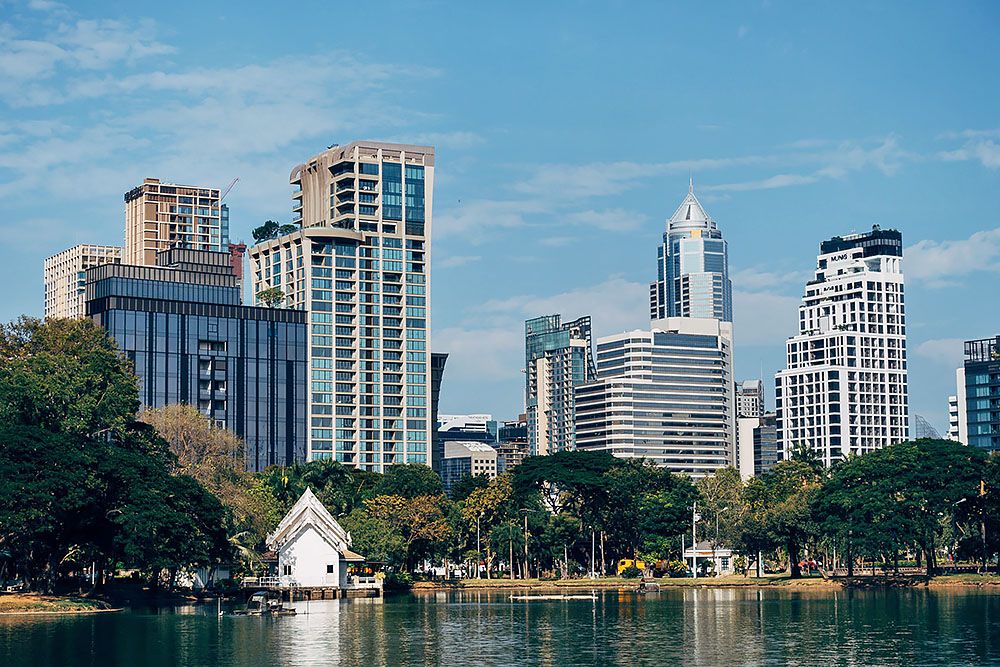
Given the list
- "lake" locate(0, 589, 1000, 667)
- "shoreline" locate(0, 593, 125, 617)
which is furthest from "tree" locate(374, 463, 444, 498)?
"shoreline" locate(0, 593, 125, 617)

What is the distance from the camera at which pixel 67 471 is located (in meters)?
90.8

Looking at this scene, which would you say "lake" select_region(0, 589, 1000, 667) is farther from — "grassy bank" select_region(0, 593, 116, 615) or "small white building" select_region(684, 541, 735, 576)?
"small white building" select_region(684, 541, 735, 576)

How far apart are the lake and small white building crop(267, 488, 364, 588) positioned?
11.3 metres

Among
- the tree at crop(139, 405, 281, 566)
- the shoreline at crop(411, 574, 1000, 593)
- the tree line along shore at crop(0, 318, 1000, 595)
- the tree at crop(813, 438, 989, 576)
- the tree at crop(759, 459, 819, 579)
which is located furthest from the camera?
the tree at crop(759, 459, 819, 579)

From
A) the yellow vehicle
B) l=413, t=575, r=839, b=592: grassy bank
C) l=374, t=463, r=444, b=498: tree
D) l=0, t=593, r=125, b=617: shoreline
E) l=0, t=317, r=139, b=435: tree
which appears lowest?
l=413, t=575, r=839, b=592: grassy bank

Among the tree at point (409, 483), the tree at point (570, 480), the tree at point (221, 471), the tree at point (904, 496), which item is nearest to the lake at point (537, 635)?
the tree at point (221, 471)

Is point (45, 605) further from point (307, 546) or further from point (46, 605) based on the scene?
point (307, 546)

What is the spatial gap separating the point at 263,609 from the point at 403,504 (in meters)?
42.8

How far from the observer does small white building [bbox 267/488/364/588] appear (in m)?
127

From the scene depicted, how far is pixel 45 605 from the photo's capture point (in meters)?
94.6

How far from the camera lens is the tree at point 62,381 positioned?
323 feet

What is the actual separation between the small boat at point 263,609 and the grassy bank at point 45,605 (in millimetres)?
10089

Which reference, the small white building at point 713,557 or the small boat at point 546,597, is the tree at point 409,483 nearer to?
the small white building at point 713,557

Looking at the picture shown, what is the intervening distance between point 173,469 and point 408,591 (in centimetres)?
3214
